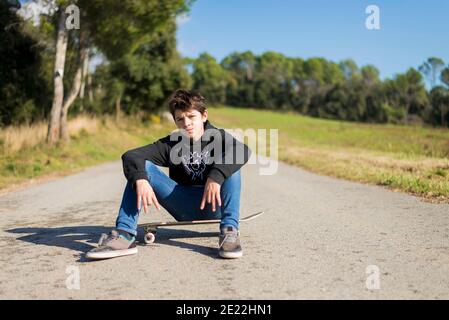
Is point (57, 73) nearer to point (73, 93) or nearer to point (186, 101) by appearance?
point (73, 93)

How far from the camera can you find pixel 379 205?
6191 millimetres

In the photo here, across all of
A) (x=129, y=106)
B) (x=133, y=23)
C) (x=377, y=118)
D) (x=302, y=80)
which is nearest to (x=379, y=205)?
(x=133, y=23)

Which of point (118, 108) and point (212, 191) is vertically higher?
point (118, 108)

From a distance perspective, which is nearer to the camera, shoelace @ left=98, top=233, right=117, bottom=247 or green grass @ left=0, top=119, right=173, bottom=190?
shoelace @ left=98, top=233, right=117, bottom=247

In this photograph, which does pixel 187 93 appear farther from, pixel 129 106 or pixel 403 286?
pixel 129 106

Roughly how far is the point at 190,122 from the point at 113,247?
128cm

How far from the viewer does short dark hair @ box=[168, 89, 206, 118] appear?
3.88 meters

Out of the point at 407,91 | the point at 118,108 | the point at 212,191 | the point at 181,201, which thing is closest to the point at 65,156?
the point at 181,201

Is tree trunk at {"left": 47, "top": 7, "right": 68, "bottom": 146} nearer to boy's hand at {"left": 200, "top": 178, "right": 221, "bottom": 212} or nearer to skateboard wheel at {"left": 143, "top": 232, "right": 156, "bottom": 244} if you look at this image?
skateboard wheel at {"left": 143, "top": 232, "right": 156, "bottom": 244}

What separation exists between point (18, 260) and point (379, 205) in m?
4.71

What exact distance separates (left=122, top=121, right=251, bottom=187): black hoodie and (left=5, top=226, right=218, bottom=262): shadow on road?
0.62 m

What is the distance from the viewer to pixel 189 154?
3.97m

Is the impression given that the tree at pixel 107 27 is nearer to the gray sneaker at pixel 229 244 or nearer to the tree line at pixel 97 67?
the tree line at pixel 97 67

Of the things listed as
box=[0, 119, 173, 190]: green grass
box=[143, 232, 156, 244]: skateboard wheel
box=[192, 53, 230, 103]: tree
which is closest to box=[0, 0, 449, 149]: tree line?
box=[0, 119, 173, 190]: green grass
